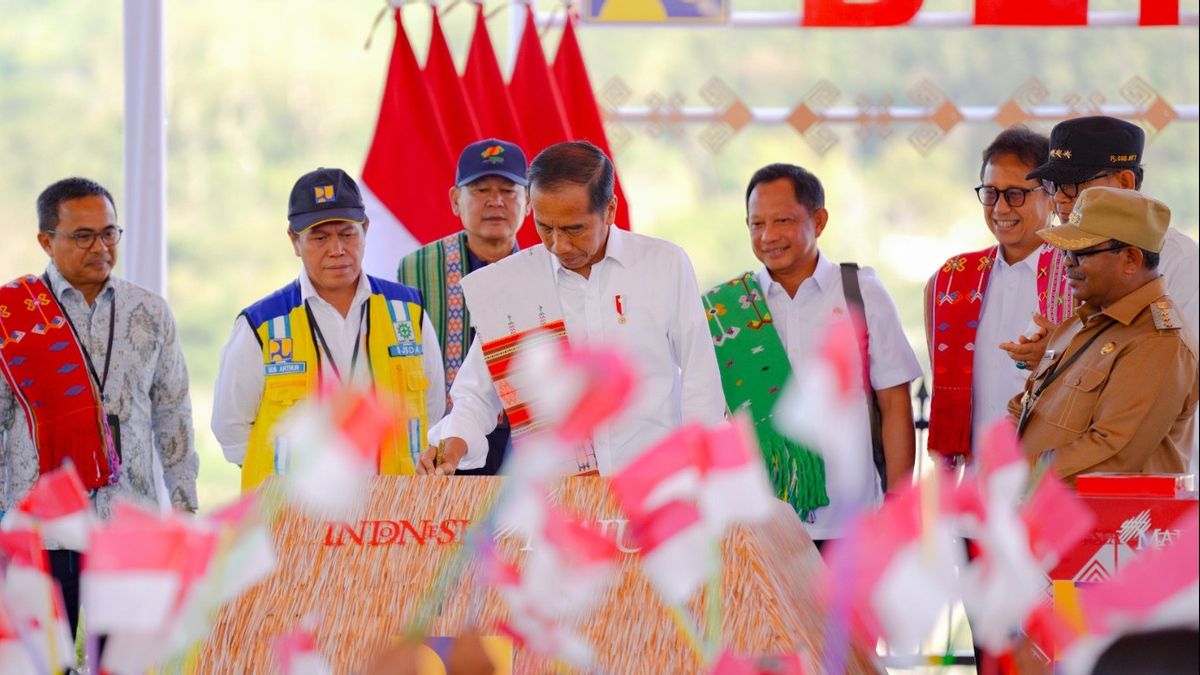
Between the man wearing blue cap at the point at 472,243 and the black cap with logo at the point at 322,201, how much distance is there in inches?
18.3

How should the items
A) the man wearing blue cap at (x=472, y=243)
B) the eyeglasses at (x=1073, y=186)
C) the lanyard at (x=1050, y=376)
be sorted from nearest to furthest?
the lanyard at (x=1050, y=376), the eyeglasses at (x=1073, y=186), the man wearing blue cap at (x=472, y=243)

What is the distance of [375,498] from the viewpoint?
1954 mm

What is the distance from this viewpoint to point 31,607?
0.84m

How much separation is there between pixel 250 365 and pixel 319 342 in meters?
0.16

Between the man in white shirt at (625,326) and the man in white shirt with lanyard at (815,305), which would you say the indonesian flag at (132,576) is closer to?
the man in white shirt at (625,326)

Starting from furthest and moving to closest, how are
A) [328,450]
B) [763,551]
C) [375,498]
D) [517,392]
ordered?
[517,392] < [375,498] < [763,551] < [328,450]

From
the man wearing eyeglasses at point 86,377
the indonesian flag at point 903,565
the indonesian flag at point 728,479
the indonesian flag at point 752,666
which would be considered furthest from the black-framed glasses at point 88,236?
the indonesian flag at point 903,565

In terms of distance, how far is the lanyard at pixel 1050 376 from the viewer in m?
2.43

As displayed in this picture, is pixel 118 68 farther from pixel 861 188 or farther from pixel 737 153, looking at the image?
pixel 861 188

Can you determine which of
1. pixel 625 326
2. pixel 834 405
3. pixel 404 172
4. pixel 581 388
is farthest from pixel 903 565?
pixel 404 172

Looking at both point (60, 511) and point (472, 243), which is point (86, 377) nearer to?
point (472, 243)

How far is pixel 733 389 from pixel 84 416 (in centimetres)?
151

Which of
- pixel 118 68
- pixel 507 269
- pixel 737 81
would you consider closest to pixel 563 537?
pixel 507 269

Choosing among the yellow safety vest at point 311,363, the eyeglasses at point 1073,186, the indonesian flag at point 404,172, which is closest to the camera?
the eyeglasses at point 1073,186
